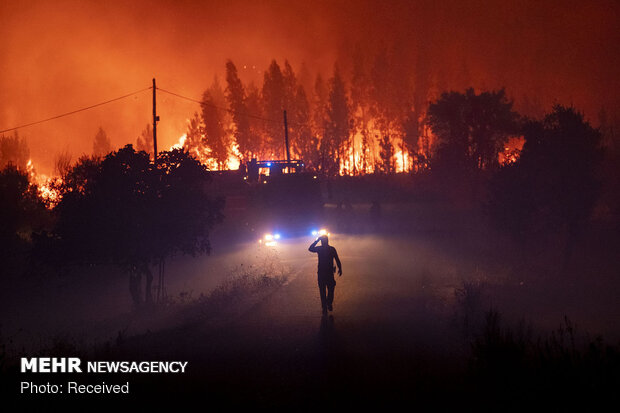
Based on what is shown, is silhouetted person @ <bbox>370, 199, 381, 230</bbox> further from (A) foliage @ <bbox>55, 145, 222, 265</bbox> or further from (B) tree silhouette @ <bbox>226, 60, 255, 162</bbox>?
(B) tree silhouette @ <bbox>226, 60, 255, 162</bbox>

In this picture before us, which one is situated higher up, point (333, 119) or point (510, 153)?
point (333, 119)

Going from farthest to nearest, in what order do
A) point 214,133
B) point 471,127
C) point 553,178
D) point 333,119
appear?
point 214,133, point 333,119, point 471,127, point 553,178

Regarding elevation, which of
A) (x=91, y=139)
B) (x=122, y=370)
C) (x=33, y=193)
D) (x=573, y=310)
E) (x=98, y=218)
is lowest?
(x=573, y=310)

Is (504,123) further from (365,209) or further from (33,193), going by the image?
(33,193)

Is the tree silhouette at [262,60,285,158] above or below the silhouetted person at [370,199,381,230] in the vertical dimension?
above

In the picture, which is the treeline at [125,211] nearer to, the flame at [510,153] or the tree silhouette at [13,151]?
the flame at [510,153]

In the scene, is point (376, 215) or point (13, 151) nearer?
point (376, 215)

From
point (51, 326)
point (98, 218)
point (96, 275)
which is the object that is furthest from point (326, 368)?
point (96, 275)

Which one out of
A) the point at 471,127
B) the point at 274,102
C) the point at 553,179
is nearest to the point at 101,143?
the point at 274,102

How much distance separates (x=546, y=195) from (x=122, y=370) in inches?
819

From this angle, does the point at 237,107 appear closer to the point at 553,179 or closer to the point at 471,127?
the point at 471,127

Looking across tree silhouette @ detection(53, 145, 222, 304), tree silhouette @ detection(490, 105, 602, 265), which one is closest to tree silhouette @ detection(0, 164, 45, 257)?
tree silhouette @ detection(53, 145, 222, 304)

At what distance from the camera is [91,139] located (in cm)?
13538

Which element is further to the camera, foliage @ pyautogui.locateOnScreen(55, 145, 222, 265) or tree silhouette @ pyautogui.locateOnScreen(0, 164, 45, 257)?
tree silhouette @ pyautogui.locateOnScreen(0, 164, 45, 257)
